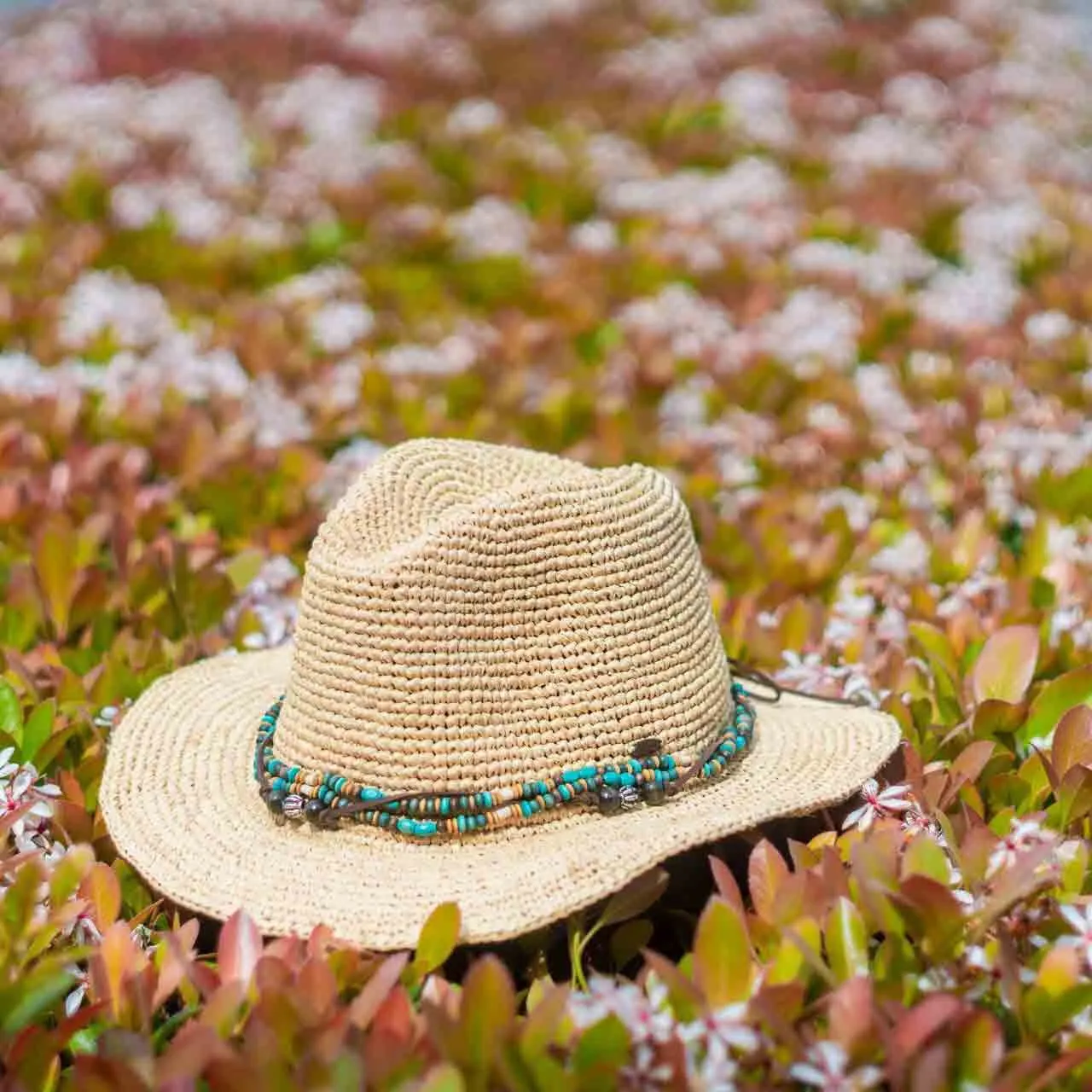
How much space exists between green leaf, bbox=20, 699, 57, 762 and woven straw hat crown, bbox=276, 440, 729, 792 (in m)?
0.69

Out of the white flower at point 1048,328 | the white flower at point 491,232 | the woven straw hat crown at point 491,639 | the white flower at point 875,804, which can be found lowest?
the white flower at point 491,232

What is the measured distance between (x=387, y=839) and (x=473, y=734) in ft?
0.74

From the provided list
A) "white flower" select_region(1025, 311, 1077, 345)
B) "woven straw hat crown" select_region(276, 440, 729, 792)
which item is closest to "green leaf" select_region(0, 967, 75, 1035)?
"woven straw hat crown" select_region(276, 440, 729, 792)

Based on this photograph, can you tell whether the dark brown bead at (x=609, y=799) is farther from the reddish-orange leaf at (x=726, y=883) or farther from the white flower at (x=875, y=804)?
the white flower at (x=875, y=804)

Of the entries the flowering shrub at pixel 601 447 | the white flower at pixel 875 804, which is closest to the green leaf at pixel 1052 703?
the flowering shrub at pixel 601 447

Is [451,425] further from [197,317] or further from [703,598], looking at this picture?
[703,598]

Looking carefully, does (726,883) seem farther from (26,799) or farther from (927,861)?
(26,799)

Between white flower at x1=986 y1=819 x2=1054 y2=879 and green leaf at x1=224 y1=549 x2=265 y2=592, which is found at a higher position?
white flower at x1=986 y1=819 x2=1054 y2=879

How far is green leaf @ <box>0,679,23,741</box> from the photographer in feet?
9.16

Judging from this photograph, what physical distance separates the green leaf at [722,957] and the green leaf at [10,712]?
1485 millimetres

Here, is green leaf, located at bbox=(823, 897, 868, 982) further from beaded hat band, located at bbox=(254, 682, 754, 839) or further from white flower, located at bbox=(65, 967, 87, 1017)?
white flower, located at bbox=(65, 967, 87, 1017)

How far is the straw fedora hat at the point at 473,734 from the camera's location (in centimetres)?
215

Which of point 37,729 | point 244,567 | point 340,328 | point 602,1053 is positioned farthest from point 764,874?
point 340,328

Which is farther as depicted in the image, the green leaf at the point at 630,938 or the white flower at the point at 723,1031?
the green leaf at the point at 630,938
